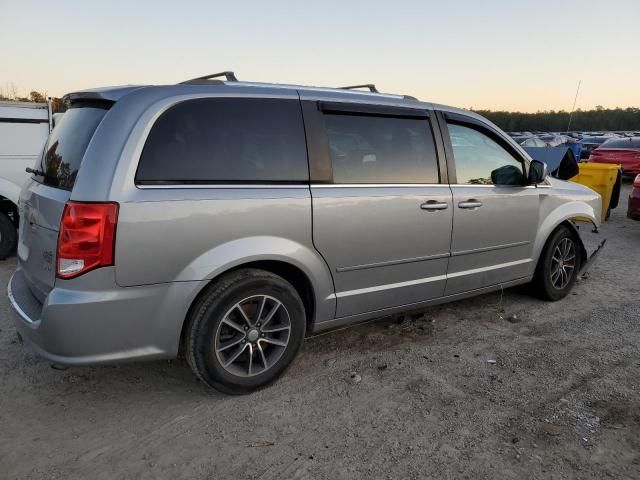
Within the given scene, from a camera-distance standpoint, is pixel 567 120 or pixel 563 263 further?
pixel 567 120

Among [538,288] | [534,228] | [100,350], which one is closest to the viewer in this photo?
[100,350]

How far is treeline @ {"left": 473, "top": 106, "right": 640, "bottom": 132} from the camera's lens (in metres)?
68.9

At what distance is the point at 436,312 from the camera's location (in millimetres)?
4625

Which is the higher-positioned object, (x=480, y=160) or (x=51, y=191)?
(x=480, y=160)

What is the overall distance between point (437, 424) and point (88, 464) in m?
1.85

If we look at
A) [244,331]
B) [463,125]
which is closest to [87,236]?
[244,331]

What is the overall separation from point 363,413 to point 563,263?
10.1 ft

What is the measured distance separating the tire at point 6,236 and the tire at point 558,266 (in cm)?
615

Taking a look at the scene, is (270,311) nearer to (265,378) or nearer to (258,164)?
(265,378)

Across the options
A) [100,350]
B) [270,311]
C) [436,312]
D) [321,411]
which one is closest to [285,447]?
[321,411]

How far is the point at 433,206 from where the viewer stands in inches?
145

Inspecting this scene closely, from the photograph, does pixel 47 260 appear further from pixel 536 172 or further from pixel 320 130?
pixel 536 172

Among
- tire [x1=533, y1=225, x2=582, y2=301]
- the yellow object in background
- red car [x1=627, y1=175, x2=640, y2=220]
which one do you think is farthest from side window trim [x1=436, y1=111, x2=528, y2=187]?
the yellow object in background

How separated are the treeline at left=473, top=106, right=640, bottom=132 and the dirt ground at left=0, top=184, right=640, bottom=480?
7158cm
